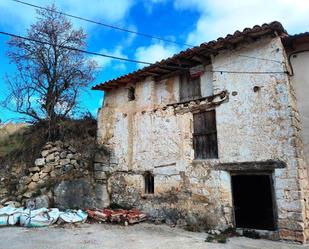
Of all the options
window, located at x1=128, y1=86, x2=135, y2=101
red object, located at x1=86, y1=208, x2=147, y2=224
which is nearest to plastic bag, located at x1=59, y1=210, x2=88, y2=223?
red object, located at x1=86, y1=208, x2=147, y2=224

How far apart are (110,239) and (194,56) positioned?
594 cm

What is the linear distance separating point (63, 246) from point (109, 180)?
4.52m

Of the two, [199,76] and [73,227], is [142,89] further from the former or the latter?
[73,227]

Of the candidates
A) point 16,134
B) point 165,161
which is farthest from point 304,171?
point 16,134

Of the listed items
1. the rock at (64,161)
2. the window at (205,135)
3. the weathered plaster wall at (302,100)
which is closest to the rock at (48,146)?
the rock at (64,161)

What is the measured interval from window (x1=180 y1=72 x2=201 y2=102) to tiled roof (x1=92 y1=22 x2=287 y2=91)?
367 millimetres

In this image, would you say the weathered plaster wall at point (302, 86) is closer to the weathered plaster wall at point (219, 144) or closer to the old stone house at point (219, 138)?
the old stone house at point (219, 138)

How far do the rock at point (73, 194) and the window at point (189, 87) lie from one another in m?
4.64

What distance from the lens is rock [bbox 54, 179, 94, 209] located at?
9305mm

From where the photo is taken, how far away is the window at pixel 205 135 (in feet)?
27.6

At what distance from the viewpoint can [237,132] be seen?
308 inches

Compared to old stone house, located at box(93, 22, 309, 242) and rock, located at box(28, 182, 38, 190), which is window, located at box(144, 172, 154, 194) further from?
rock, located at box(28, 182, 38, 190)

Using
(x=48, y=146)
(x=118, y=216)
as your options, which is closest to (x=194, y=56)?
(x=118, y=216)

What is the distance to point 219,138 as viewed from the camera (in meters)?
8.13
